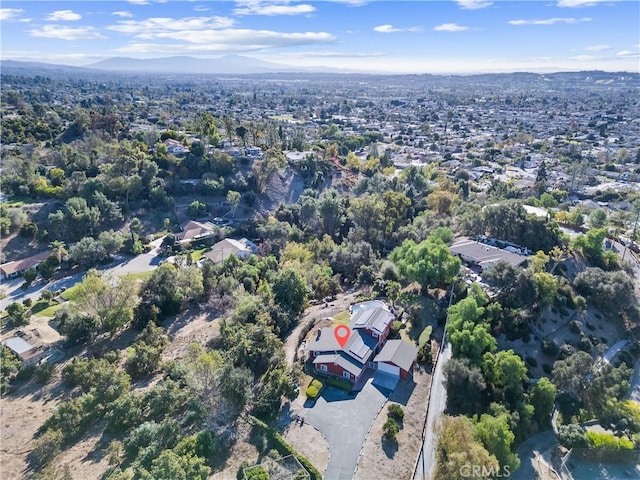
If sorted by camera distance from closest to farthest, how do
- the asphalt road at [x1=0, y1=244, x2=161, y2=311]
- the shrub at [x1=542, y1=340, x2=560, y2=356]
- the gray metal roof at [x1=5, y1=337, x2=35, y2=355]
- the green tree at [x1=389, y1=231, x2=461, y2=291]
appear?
1. the gray metal roof at [x1=5, y1=337, x2=35, y2=355]
2. the shrub at [x1=542, y1=340, x2=560, y2=356]
3. the green tree at [x1=389, y1=231, x2=461, y2=291]
4. the asphalt road at [x1=0, y1=244, x2=161, y2=311]

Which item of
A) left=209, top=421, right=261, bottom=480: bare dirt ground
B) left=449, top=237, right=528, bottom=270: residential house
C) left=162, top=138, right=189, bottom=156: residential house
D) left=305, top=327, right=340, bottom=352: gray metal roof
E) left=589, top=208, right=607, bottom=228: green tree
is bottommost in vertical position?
left=209, top=421, right=261, bottom=480: bare dirt ground

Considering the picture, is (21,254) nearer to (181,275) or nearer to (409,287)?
(181,275)

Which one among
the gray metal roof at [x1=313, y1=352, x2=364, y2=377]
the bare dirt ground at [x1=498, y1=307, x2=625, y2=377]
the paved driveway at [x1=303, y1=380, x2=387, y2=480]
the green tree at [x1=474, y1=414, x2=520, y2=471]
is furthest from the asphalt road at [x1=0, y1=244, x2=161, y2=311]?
the bare dirt ground at [x1=498, y1=307, x2=625, y2=377]

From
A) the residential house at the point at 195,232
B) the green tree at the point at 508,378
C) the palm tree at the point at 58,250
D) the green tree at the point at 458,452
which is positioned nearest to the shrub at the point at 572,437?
the green tree at the point at 508,378

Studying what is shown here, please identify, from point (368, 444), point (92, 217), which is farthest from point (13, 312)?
point (368, 444)

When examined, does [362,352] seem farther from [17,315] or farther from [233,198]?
[233,198]

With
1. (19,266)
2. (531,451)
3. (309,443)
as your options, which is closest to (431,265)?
(531,451)

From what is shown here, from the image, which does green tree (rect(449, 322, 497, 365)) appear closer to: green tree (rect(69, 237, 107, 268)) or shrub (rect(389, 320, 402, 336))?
shrub (rect(389, 320, 402, 336))
